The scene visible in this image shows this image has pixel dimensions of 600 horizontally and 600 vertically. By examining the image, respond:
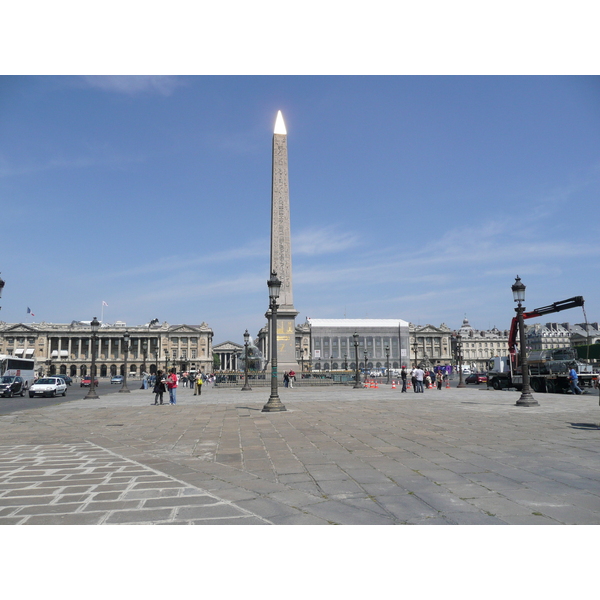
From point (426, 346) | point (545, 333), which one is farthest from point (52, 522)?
point (545, 333)

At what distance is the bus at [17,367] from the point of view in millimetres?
39750

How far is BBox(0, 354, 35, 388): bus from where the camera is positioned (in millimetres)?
39750

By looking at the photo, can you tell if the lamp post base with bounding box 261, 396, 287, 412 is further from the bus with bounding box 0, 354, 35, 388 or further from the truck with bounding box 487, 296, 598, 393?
the bus with bounding box 0, 354, 35, 388

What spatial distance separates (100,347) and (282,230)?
111687 millimetres

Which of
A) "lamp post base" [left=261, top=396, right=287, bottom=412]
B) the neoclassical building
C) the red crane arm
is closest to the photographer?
"lamp post base" [left=261, top=396, right=287, bottom=412]

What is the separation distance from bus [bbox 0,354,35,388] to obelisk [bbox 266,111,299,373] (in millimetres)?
22776

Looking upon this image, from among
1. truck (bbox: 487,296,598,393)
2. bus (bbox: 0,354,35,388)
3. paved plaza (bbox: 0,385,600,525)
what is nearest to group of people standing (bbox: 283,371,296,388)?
truck (bbox: 487,296,598,393)

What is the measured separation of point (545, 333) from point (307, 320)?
2947 inches

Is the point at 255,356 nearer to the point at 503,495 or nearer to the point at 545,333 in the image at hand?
the point at 503,495

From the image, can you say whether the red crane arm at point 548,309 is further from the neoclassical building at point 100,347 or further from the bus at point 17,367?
the neoclassical building at point 100,347

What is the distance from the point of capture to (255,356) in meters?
59.1

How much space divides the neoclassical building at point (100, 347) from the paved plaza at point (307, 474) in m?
119

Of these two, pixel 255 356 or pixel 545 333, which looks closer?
pixel 255 356

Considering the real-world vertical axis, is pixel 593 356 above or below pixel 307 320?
below
